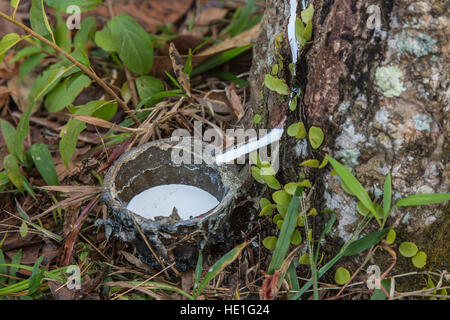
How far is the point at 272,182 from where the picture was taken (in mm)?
1478

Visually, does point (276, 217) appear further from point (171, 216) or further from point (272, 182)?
point (171, 216)

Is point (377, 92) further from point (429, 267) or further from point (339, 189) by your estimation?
point (429, 267)

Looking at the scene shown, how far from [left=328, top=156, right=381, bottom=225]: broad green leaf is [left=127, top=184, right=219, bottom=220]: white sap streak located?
0.58 meters

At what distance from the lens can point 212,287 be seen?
1491 mm

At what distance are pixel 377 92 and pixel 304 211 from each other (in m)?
0.42

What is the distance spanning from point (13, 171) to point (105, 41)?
0.74 meters

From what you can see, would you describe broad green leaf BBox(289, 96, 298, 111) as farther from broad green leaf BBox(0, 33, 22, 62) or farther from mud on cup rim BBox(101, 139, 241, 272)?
broad green leaf BBox(0, 33, 22, 62)

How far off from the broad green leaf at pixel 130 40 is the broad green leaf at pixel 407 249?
1388mm

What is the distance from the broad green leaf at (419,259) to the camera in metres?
1.31

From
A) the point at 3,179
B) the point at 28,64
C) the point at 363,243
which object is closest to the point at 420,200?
the point at 363,243

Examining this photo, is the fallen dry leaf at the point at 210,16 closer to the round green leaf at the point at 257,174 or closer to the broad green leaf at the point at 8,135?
the broad green leaf at the point at 8,135

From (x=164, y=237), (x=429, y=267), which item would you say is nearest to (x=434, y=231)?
(x=429, y=267)
